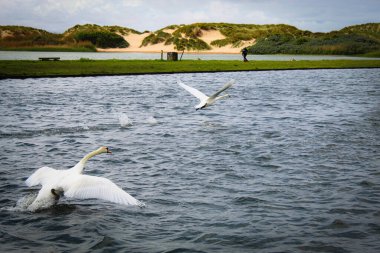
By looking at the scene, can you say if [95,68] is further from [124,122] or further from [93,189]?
[93,189]

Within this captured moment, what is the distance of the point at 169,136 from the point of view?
57.6 feet

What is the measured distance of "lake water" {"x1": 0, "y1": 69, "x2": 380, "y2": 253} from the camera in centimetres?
855

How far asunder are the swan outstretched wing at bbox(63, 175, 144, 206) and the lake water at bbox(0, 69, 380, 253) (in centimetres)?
44

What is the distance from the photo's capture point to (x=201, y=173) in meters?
12.5

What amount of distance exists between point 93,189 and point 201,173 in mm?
3601

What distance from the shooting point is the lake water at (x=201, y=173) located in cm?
855

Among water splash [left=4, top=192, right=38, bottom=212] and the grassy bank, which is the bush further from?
water splash [left=4, top=192, right=38, bottom=212]

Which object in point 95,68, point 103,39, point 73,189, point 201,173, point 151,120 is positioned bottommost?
point 201,173

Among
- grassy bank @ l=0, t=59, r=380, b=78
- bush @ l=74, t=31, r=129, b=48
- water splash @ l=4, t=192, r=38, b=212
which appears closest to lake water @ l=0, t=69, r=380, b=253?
water splash @ l=4, t=192, r=38, b=212

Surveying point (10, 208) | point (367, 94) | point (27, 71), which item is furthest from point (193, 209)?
point (27, 71)

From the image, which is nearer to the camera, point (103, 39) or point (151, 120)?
point (151, 120)

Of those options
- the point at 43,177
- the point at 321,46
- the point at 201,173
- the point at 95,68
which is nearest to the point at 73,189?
the point at 43,177

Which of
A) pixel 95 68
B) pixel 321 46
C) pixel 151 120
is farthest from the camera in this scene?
pixel 321 46

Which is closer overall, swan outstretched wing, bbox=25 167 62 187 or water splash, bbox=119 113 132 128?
swan outstretched wing, bbox=25 167 62 187
